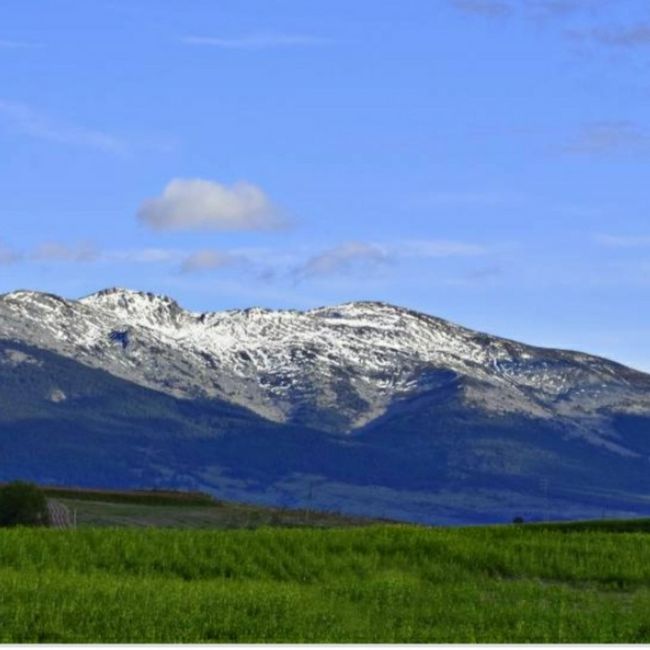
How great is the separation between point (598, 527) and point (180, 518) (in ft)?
119

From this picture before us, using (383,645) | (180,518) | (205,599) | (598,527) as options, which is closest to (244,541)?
(205,599)

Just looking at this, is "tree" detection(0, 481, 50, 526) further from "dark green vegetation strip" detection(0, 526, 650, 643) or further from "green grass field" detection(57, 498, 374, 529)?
"dark green vegetation strip" detection(0, 526, 650, 643)

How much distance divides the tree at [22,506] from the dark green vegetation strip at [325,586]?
31.1 m

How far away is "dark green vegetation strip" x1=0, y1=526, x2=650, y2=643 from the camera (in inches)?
1588

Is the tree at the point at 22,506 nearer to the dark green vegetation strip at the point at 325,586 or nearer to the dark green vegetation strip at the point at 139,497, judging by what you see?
the dark green vegetation strip at the point at 325,586

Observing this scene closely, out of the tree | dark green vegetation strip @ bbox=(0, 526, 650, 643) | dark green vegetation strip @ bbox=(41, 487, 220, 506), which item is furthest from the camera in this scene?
dark green vegetation strip @ bbox=(41, 487, 220, 506)

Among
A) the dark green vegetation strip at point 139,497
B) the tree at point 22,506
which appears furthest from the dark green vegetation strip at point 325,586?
the dark green vegetation strip at point 139,497

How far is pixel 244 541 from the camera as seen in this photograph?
2319 inches

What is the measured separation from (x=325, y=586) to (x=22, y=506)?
45490mm

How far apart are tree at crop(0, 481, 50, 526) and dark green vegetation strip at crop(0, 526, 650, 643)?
31098 millimetres

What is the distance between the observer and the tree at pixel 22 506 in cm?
9394

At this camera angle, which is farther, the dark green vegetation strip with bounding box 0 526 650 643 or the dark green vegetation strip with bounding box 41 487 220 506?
the dark green vegetation strip with bounding box 41 487 220 506

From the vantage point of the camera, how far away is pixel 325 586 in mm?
51500

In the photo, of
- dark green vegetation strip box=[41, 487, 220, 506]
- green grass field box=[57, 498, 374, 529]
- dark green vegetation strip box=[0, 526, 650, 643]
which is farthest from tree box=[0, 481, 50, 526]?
dark green vegetation strip box=[41, 487, 220, 506]
